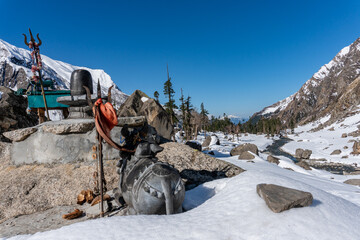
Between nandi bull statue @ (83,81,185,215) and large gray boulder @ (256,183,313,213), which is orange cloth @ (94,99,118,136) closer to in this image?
nandi bull statue @ (83,81,185,215)

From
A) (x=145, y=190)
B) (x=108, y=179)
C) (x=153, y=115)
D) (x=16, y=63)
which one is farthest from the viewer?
(x=16, y=63)

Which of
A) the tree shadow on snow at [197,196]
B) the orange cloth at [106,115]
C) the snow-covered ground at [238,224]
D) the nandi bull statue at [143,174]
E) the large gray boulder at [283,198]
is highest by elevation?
the orange cloth at [106,115]

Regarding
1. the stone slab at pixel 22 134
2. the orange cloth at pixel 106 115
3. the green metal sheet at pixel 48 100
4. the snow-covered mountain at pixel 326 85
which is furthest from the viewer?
the snow-covered mountain at pixel 326 85

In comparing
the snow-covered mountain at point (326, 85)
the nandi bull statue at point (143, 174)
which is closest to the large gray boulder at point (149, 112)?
the nandi bull statue at point (143, 174)

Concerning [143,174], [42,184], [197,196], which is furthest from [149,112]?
[143,174]

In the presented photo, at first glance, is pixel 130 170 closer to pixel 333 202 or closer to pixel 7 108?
pixel 333 202

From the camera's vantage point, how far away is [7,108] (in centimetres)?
1220

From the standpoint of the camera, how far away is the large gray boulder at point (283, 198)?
284 centimetres

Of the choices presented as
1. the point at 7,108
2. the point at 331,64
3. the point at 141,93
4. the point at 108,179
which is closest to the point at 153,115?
the point at 141,93

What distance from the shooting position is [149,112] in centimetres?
1747

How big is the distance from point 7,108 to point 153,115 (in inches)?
395

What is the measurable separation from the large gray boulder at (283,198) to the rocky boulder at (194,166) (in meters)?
3.07

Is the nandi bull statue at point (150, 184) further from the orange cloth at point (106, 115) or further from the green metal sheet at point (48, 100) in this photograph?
the green metal sheet at point (48, 100)

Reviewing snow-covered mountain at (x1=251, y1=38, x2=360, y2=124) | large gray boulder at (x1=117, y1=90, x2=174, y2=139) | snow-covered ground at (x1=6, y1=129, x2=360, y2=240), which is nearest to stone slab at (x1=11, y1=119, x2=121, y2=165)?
snow-covered ground at (x1=6, y1=129, x2=360, y2=240)
